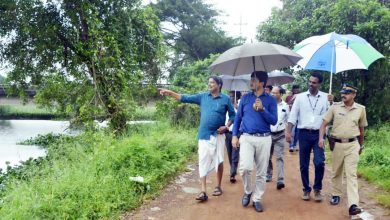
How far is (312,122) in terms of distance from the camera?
16.8ft

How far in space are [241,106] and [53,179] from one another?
10.2 feet

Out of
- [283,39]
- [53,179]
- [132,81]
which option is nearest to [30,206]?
[53,179]

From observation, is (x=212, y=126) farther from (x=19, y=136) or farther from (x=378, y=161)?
(x=19, y=136)

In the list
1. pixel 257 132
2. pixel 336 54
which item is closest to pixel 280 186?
pixel 257 132

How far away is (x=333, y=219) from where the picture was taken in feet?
15.2

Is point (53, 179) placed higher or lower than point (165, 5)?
lower

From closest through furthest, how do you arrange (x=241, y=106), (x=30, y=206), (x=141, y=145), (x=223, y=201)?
(x=30, y=206)
(x=241, y=106)
(x=223, y=201)
(x=141, y=145)

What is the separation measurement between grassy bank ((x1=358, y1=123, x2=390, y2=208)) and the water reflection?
778cm

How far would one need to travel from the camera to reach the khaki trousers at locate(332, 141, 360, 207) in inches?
180

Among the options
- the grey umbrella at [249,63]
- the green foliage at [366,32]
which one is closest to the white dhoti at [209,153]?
the grey umbrella at [249,63]

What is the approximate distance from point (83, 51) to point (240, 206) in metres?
7.60

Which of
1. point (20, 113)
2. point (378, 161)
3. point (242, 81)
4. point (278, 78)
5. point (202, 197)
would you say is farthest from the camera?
point (20, 113)

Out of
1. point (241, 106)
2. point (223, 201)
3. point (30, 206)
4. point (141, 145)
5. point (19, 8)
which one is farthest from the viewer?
point (19, 8)

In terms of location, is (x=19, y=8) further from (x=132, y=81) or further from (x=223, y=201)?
(x=223, y=201)
